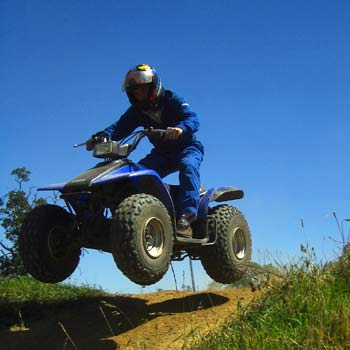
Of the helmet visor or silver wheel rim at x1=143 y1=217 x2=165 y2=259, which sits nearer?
silver wheel rim at x1=143 y1=217 x2=165 y2=259

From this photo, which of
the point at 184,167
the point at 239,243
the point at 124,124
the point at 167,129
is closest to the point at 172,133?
the point at 167,129

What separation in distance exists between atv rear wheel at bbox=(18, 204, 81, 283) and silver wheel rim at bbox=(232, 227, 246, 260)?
214cm

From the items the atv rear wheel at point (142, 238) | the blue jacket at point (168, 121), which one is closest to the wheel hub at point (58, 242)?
the atv rear wheel at point (142, 238)

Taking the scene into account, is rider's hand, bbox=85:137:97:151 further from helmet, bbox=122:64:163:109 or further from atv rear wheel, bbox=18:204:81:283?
atv rear wheel, bbox=18:204:81:283

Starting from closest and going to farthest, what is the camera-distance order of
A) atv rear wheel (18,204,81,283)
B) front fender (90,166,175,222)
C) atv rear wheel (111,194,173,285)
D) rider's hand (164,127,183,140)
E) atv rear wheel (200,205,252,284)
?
atv rear wheel (111,194,173,285) < front fender (90,166,175,222) < atv rear wheel (18,204,81,283) < rider's hand (164,127,183,140) < atv rear wheel (200,205,252,284)

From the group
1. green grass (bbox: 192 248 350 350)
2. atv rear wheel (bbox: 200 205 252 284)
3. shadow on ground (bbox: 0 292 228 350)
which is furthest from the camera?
atv rear wheel (bbox: 200 205 252 284)

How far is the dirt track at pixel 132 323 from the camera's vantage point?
5586mm

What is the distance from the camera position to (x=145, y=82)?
6469 millimetres

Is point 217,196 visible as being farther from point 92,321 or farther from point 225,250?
point 92,321

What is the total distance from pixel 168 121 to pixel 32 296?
3.19m

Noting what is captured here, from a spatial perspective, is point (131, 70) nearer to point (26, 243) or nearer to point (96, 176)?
point (96, 176)

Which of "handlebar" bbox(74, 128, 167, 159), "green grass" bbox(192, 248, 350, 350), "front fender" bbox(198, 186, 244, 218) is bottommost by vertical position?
"green grass" bbox(192, 248, 350, 350)

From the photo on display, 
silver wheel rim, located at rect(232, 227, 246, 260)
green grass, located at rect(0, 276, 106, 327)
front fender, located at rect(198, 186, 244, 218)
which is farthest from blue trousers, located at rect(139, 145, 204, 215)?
green grass, located at rect(0, 276, 106, 327)

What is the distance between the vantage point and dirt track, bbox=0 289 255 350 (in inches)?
220
